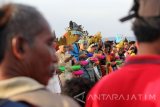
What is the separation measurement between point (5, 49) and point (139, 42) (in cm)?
82

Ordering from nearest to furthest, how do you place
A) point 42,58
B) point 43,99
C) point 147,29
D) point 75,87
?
point 43,99 < point 42,58 < point 147,29 < point 75,87

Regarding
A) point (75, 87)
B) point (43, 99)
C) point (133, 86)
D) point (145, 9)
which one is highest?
point (145, 9)

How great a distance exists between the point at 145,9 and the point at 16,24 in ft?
2.66

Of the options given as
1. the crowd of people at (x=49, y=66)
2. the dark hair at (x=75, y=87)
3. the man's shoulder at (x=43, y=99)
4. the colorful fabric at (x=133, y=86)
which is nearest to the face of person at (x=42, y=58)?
the crowd of people at (x=49, y=66)

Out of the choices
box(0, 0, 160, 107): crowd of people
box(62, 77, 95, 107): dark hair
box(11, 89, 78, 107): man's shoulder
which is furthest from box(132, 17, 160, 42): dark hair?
box(62, 77, 95, 107): dark hair

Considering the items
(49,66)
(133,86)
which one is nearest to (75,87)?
(133,86)

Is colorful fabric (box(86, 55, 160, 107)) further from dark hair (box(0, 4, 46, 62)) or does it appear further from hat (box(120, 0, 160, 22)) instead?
dark hair (box(0, 4, 46, 62))

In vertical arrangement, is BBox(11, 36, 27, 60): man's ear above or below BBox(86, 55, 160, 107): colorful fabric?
above

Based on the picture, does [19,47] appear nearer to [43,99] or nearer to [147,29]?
[43,99]

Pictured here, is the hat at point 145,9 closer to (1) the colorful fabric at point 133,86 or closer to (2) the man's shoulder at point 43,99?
(1) the colorful fabric at point 133,86

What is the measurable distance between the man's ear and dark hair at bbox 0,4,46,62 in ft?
0.04

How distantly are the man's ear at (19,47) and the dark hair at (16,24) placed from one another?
0.01m

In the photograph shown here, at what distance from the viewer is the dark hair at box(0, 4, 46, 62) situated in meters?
1.67

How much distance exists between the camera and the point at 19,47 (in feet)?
5.47
